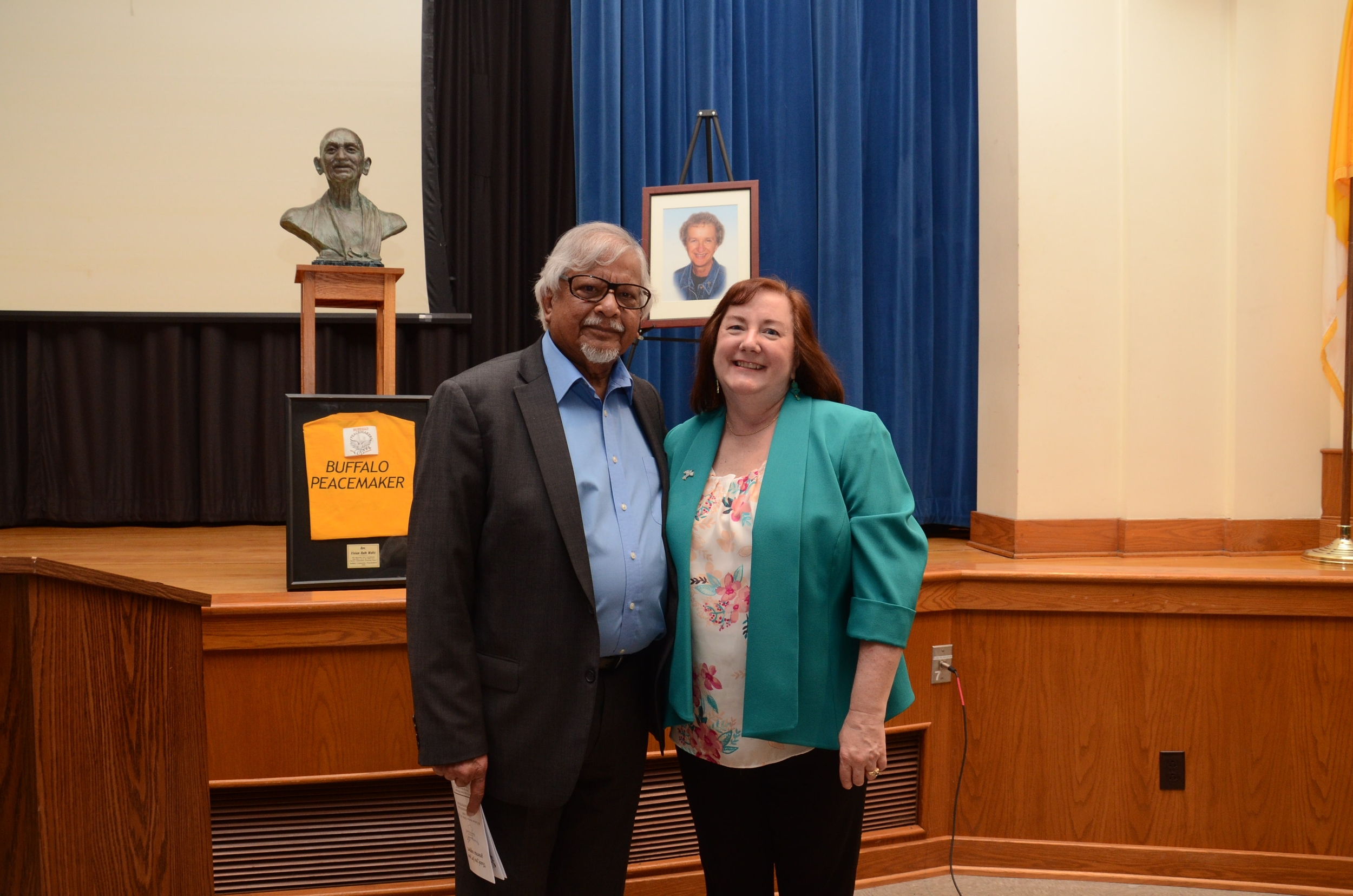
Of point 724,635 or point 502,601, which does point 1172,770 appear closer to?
point 724,635

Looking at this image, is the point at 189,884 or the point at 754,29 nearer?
the point at 189,884

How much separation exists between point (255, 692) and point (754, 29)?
2.99 m

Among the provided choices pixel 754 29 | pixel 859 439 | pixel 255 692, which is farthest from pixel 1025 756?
pixel 754 29

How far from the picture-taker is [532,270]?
12.4 feet

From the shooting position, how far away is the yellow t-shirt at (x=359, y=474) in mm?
2277

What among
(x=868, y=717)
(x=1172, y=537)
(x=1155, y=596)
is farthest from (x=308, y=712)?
(x=1172, y=537)

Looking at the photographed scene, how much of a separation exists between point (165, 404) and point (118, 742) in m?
3.09

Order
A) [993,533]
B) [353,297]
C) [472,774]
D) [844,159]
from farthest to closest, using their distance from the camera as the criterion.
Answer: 1. [844,159]
2. [993,533]
3. [353,297]
4. [472,774]

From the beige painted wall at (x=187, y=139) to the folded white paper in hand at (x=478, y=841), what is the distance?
2774 mm

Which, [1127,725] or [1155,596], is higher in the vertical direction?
[1155,596]

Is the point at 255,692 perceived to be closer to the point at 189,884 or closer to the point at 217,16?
the point at 189,884

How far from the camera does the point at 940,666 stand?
2.49 m

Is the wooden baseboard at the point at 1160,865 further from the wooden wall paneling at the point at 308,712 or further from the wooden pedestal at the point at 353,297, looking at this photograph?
the wooden pedestal at the point at 353,297

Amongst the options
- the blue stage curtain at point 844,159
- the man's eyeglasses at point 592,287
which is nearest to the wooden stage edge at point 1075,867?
the blue stage curtain at point 844,159
